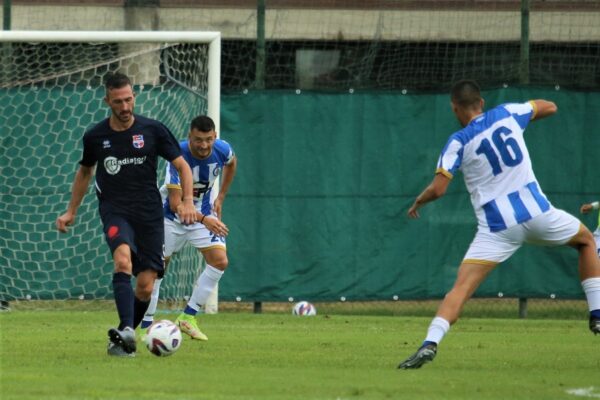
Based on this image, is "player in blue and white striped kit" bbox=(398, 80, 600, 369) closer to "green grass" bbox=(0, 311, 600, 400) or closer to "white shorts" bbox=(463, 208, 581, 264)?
"white shorts" bbox=(463, 208, 581, 264)

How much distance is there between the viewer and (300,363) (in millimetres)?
9078

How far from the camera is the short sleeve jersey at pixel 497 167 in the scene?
9055 mm

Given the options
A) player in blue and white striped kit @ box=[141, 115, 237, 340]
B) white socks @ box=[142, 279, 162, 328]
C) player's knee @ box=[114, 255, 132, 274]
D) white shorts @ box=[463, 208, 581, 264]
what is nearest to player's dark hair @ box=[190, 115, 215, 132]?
player in blue and white striped kit @ box=[141, 115, 237, 340]

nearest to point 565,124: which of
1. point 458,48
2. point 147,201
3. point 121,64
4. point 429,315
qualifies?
point 458,48

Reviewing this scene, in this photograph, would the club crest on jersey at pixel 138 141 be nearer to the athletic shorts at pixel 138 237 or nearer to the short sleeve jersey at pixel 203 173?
the athletic shorts at pixel 138 237

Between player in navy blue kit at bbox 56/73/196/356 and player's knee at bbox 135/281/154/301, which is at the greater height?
player in navy blue kit at bbox 56/73/196/356

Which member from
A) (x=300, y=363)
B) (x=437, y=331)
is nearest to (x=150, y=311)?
(x=300, y=363)

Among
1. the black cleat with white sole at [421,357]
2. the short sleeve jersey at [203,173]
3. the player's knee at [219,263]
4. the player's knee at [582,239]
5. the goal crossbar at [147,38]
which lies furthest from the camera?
the goal crossbar at [147,38]

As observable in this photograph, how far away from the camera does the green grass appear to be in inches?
289

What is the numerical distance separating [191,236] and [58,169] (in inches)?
141

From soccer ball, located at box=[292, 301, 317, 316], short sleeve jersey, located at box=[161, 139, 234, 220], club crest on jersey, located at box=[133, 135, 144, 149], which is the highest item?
club crest on jersey, located at box=[133, 135, 144, 149]

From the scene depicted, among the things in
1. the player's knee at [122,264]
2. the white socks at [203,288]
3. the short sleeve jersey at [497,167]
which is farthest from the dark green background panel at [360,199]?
the short sleeve jersey at [497,167]

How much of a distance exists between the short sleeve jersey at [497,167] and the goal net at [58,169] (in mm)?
6063

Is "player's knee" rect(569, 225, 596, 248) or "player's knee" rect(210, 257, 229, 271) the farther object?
"player's knee" rect(210, 257, 229, 271)
